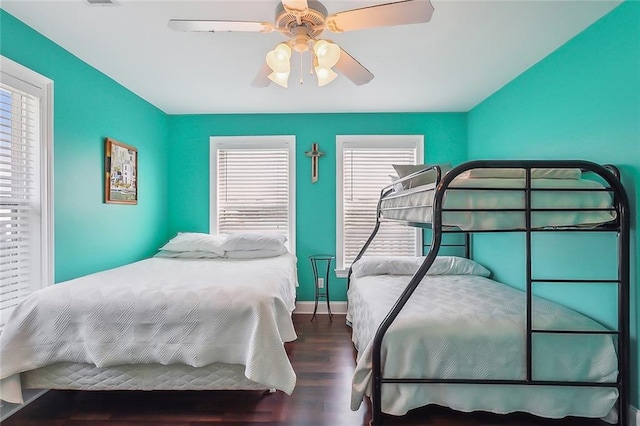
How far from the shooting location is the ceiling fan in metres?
1.41

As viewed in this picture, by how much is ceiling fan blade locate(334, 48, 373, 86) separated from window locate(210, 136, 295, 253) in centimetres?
190

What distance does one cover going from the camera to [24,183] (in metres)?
2.12

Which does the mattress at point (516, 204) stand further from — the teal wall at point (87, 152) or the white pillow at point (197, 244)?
the teal wall at point (87, 152)

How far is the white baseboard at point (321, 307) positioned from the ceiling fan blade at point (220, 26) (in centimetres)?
293

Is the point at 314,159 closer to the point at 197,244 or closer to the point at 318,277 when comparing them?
the point at 318,277

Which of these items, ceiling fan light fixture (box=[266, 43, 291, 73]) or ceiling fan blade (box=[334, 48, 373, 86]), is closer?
ceiling fan light fixture (box=[266, 43, 291, 73])

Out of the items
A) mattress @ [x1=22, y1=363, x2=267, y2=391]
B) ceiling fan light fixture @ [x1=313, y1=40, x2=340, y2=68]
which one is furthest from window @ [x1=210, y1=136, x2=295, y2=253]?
ceiling fan light fixture @ [x1=313, y1=40, x2=340, y2=68]

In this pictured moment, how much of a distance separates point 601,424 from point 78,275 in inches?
137

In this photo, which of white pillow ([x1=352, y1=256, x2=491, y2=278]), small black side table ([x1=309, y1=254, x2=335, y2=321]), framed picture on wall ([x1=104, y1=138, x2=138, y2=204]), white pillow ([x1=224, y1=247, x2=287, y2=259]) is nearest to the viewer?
framed picture on wall ([x1=104, y1=138, x2=138, y2=204])

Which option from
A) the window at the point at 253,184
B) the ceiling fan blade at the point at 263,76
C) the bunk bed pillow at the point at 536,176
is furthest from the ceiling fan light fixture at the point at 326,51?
the window at the point at 253,184

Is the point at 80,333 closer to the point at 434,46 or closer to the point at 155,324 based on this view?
the point at 155,324

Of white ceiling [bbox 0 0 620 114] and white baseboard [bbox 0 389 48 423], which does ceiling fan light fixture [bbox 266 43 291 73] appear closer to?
white ceiling [bbox 0 0 620 114]

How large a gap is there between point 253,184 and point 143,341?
2.33m

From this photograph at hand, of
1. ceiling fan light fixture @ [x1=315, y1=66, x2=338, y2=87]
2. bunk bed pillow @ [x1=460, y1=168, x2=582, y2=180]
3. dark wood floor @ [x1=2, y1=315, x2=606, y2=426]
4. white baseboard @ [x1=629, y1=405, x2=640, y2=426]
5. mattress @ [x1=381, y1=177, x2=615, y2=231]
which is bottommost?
dark wood floor @ [x1=2, y1=315, x2=606, y2=426]
